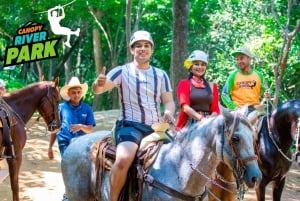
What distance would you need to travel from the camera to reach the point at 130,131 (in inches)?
187

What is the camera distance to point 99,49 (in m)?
24.7

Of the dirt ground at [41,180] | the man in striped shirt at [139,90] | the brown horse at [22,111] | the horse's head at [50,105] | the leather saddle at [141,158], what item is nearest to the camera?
the leather saddle at [141,158]

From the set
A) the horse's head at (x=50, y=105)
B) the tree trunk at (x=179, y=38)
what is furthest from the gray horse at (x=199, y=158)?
the tree trunk at (x=179, y=38)

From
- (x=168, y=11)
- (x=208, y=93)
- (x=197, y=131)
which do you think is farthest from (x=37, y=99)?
(x=168, y=11)

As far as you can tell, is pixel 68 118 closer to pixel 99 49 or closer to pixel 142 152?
pixel 142 152

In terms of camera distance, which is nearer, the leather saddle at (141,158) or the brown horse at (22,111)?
the leather saddle at (141,158)

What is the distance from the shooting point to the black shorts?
4.67 metres

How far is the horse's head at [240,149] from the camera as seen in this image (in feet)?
→ 12.4

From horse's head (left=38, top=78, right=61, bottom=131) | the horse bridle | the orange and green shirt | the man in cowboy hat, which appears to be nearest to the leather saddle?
the man in cowboy hat

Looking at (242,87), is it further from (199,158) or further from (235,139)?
(235,139)

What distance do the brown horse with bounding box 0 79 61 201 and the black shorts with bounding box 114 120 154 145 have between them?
11.4 feet

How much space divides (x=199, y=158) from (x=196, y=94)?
187 centimetres

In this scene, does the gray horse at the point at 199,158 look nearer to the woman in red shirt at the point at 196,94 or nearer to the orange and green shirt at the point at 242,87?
the woman in red shirt at the point at 196,94

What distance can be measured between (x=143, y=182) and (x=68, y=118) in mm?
2993
